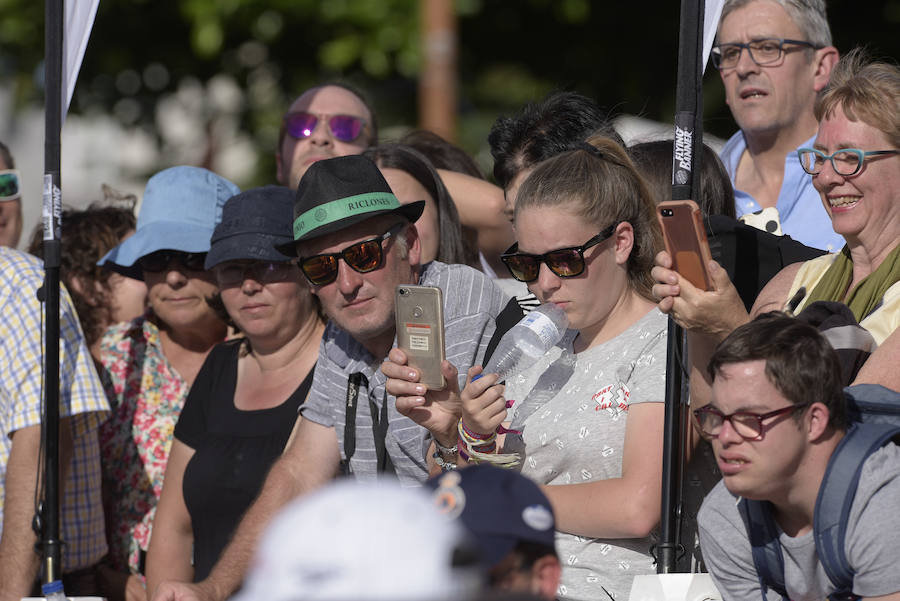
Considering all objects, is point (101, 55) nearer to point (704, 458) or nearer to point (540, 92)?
point (540, 92)

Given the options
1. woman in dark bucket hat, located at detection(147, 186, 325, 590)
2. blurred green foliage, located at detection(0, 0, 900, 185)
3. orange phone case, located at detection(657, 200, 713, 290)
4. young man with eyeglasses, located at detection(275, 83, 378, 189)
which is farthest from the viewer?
blurred green foliage, located at detection(0, 0, 900, 185)

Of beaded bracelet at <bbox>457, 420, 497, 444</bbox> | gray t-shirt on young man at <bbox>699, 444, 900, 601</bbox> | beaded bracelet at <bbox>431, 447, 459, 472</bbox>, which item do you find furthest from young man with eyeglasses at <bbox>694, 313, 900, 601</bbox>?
beaded bracelet at <bbox>431, 447, 459, 472</bbox>

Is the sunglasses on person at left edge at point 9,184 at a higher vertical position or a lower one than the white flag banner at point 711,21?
lower

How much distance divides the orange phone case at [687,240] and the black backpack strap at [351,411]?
1203mm

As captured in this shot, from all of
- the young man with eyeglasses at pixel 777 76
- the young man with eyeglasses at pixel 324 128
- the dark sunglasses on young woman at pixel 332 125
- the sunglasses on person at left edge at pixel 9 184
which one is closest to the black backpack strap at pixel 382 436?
the young man with eyeglasses at pixel 777 76

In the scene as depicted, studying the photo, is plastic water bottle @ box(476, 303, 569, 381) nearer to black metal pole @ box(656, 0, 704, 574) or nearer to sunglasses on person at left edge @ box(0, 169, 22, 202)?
black metal pole @ box(656, 0, 704, 574)

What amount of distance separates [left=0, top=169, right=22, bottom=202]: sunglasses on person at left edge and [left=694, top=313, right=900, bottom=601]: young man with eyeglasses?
3090 mm

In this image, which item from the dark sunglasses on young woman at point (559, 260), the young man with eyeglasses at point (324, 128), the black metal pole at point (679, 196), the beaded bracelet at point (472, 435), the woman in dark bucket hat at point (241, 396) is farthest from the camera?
the young man with eyeglasses at point (324, 128)

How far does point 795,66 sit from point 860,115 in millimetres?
1312

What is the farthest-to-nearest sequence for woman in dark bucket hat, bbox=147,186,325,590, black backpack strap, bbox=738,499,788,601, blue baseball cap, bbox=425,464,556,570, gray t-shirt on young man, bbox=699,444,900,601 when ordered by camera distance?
woman in dark bucket hat, bbox=147,186,325,590, black backpack strap, bbox=738,499,788,601, gray t-shirt on young man, bbox=699,444,900,601, blue baseball cap, bbox=425,464,556,570

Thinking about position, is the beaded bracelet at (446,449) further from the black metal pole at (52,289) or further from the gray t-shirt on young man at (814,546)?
the black metal pole at (52,289)

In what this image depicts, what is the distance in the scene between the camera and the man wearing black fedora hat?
3477 mm

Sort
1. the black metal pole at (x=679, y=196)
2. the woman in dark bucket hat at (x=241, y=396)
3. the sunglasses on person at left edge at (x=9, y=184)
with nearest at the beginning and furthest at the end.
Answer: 1. the black metal pole at (x=679, y=196)
2. the woman in dark bucket hat at (x=241, y=396)
3. the sunglasses on person at left edge at (x=9, y=184)

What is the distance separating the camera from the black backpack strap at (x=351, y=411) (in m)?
3.60
